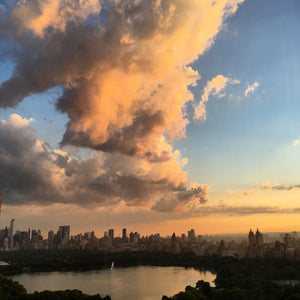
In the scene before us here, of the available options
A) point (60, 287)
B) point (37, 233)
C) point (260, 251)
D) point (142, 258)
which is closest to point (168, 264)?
point (142, 258)

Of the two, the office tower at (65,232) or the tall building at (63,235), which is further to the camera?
the office tower at (65,232)

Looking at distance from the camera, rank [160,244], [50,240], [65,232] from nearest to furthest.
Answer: [160,244]
[50,240]
[65,232]

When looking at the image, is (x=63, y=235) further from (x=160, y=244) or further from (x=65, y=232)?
(x=160, y=244)

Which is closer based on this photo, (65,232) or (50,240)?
(50,240)

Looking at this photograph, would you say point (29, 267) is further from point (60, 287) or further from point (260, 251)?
point (260, 251)

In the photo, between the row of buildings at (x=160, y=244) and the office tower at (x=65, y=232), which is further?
the office tower at (x=65, y=232)

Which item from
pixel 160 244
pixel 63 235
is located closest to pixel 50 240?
pixel 63 235

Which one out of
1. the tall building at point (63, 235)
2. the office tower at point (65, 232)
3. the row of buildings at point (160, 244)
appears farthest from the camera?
the office tower at point (65, 232)

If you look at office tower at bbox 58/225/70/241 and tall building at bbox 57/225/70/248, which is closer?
tall building at bbox 57/225/70/248

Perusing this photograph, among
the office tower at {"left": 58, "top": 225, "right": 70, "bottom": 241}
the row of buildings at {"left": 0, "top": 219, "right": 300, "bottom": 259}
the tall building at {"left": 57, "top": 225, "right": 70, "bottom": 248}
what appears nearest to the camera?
the row of buildings at {"left": 0, "top": 219, "right": 300, "bottom": 259}

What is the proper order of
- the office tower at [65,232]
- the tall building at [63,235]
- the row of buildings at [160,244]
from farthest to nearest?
the office tower at [65,232] → the tall building at [63,235] → the row of buildings at [160,244]

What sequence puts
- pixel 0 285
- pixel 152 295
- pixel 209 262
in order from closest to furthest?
pixel 0 285, pixel 152 295, pixel 209 262
